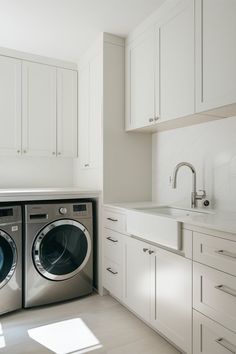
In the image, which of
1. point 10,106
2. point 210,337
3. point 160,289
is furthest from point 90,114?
point 210,337

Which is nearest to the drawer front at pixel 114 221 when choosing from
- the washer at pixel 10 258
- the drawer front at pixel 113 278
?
the drawer front at pixel 113 278

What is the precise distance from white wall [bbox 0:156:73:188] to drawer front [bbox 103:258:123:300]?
1.23 metres

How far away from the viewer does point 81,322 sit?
2059 mm

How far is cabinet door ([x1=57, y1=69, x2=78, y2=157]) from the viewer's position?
10.1 ft

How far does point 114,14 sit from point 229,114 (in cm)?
123

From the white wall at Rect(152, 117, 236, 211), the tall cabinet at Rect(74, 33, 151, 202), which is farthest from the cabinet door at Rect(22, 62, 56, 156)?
the white wall at Rect(152, 117, 236, 211)

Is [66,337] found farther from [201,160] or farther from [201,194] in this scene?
[201,160]

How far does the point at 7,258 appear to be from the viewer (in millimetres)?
2203

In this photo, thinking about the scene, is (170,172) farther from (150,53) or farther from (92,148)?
(150,53)

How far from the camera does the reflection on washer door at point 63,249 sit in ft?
7.69

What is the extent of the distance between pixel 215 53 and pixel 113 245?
1640 mm

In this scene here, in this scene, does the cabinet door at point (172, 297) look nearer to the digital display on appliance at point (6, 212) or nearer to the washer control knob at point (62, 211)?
the washer control knob at point (62, 211)

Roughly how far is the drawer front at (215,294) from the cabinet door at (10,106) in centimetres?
216

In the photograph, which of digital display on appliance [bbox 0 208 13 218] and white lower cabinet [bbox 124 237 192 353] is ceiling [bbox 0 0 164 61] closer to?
digital display on appliance [bbox 0 208 13 218]
